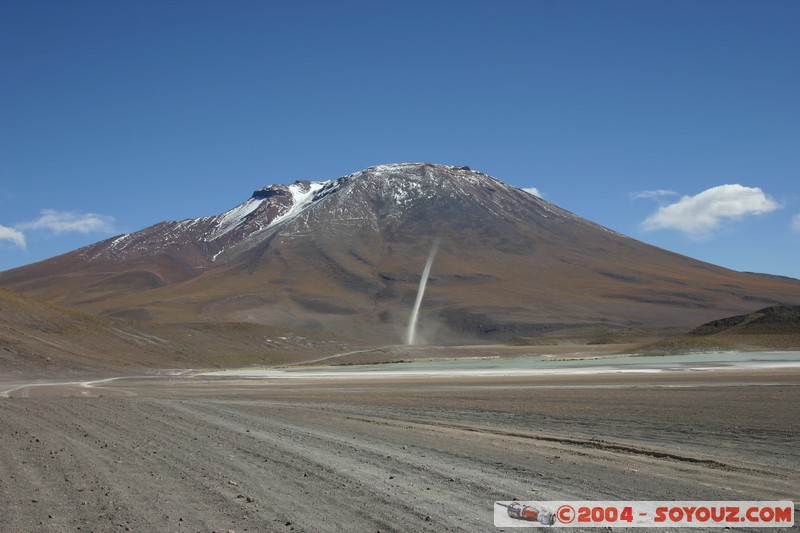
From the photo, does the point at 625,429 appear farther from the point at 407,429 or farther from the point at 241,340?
the point at 241,340

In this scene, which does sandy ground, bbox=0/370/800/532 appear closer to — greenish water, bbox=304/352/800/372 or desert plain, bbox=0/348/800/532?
desert plain, bbox=0/348/800/532

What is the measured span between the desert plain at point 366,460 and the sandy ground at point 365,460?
4 cm

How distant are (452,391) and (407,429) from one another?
1508 centimetres

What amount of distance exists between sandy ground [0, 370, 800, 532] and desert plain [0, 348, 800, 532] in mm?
42

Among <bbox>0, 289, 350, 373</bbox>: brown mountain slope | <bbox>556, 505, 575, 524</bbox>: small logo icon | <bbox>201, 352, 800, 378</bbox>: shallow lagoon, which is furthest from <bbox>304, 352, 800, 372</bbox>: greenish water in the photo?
<bbox>556, 505, 575, 524</bbox>: small logo icon

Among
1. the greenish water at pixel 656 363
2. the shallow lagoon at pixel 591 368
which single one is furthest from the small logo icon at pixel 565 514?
the greenish water at pixel 656 363

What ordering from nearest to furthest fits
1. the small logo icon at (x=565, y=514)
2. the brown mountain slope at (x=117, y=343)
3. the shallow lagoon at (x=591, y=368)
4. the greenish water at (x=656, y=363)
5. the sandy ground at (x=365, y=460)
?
the small logo icon at (x=565, y=514), the sandy ground at (x=365, y=460), the shallow lagoon at (x=591, y=368), the greenish water at (x=656, y=363), the brown mountain slope at (x=117, y=343)

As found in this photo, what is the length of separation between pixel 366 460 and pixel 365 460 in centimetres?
2

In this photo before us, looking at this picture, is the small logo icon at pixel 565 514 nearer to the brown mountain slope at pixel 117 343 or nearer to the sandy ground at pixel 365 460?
the sandy ground at pixel 365 460

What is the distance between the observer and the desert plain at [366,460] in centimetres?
955

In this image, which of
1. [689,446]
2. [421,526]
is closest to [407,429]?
[689,446]

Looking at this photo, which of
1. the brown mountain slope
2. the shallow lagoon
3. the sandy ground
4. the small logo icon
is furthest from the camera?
the brown mountain slope

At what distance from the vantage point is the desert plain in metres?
9.55

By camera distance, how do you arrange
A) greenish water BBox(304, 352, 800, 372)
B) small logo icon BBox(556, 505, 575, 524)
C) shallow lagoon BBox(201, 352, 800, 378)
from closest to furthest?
small logo icon BBox(556, 505, 575, 524), shallow lagoon BBox(201, 352, 800, 378), greenish water BBox(304, 352, 800, 372)
